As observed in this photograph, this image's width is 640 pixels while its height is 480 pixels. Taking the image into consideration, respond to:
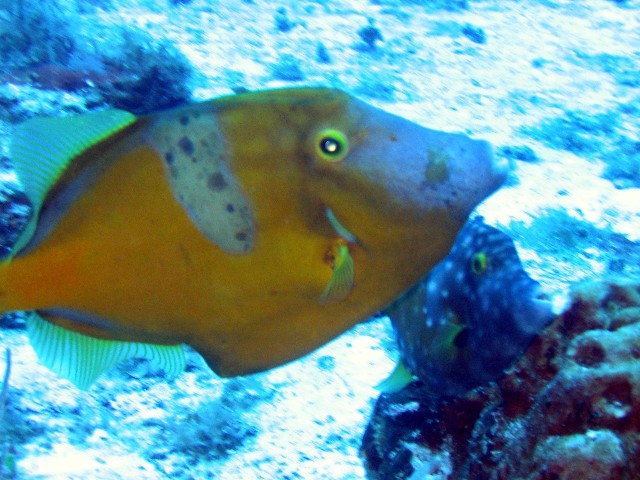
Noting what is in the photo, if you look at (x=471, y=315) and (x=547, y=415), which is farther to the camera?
(x=471, y=315)

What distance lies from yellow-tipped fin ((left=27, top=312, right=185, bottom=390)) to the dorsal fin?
0.30 metres

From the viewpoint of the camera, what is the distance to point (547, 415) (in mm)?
1667

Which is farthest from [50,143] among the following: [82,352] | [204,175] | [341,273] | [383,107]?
[383,107]

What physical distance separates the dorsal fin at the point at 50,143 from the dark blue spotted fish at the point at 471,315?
1.25 m

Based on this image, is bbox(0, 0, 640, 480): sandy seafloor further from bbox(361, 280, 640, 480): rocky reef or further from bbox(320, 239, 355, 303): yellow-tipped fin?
bbox(320, 239, 355, 303): yellow-tipped fin

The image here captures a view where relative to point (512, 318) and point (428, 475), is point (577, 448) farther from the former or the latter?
point (428, 475)

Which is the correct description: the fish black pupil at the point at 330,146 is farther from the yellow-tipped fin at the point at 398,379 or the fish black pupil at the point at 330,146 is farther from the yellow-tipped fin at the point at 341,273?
the yellow-tipped fin at the point at 398,379

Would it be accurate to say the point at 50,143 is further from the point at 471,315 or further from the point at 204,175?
the point at 471,315

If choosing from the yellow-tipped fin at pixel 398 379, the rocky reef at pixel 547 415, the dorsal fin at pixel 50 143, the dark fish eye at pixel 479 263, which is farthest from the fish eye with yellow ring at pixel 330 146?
the yellow-tipped fin at pixel 398 379

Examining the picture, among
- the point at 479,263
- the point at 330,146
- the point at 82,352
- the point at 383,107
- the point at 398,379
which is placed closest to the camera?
the point at 330,146

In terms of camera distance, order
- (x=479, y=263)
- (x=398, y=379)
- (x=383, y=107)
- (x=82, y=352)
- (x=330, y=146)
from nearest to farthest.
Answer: (x=330, y=146) → (x=82, y=352) → (x=479, y=263) → (x=398, y=379) → (x=383, y=107)

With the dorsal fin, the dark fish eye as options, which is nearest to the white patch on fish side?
the dorsal fin

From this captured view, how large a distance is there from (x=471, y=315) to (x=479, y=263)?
0.19 metres

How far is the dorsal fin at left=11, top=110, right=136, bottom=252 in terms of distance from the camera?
1.44 m
